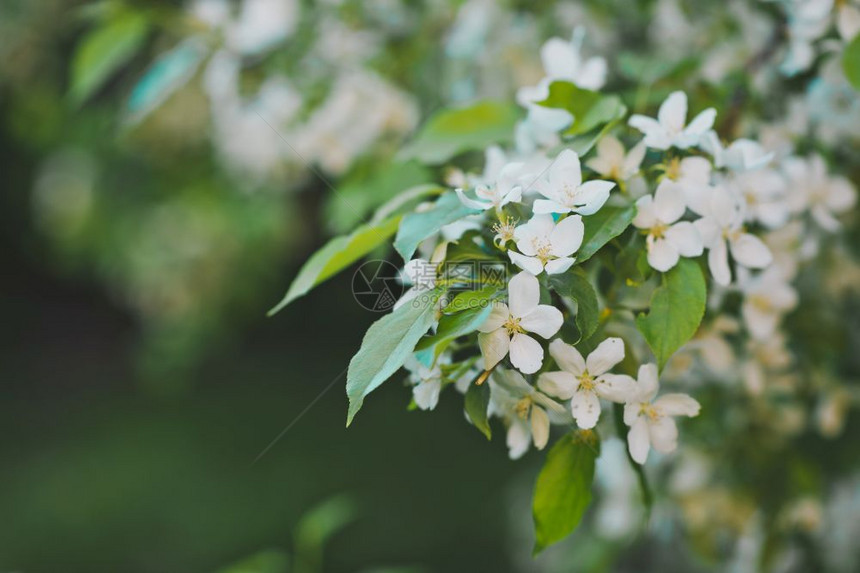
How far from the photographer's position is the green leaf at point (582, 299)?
0.64 meters

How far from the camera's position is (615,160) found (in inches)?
30.6

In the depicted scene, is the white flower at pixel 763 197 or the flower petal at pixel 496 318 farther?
the white flower at pixel 763 197

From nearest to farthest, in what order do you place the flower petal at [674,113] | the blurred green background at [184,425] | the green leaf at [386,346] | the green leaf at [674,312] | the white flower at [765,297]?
the green leaf at [386,346] < the green leaf at [674,312] < the flower petal at [674,113] < the white flower at [765,297] < the blurred green background at [184,425]

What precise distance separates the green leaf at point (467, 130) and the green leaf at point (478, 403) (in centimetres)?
40

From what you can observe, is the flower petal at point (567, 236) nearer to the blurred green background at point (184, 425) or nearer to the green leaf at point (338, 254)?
the green leaf at point (338, 254)

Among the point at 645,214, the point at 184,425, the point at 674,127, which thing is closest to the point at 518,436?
the point at 645,214

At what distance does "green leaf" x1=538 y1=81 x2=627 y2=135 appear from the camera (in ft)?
2.69

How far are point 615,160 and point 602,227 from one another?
0.41ft

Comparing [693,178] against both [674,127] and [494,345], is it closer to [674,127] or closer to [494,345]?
[674,127]

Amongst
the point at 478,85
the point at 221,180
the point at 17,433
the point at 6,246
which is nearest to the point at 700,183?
the point at 478,85

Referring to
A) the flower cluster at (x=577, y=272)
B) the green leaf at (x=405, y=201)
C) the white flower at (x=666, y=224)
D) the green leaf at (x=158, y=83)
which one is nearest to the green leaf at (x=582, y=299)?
the flower cluster at (x=577, y=272)

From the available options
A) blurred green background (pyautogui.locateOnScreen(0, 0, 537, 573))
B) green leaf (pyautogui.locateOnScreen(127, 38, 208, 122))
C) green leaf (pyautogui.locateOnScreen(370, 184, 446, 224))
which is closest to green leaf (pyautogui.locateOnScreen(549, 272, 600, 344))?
green leaf (pyautogui.locateOnScreen(370, 184, 446, 224))

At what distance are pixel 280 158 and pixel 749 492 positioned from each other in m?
1.26

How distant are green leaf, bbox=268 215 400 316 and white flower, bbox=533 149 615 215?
0.15 metres
